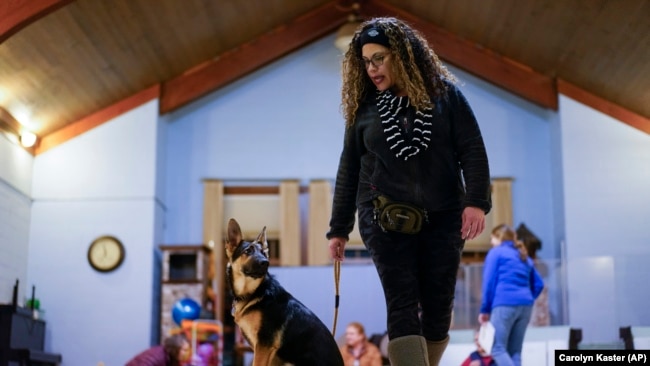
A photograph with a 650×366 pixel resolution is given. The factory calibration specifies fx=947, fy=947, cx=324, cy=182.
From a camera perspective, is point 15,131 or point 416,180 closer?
point 416,180

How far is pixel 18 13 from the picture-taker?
832cm

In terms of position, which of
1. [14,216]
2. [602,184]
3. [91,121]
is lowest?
[14,216]

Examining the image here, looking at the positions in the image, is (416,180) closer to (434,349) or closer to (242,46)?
(434,349)

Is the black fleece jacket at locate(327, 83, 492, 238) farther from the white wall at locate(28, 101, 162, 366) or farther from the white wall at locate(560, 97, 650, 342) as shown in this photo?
the white wall at locate(28, 101, 162, 366)

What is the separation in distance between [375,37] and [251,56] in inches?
364

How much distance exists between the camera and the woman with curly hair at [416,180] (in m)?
2.98

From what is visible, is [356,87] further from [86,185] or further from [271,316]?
[86,185]

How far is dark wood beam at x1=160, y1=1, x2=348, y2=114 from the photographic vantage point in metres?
12.1

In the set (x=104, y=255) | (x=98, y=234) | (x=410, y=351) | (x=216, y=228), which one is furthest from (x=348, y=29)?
(x=410, y=351)

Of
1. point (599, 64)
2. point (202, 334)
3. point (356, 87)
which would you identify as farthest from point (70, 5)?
point (356, 87)

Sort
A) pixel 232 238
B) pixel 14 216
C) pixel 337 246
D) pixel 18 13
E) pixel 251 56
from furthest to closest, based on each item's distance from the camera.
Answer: pixel 251 56
pixel 14 216
pixel 18 13
pixel 232 238
pixel 337 246

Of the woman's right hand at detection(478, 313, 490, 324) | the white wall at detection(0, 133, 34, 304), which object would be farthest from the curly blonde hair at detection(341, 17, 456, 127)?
the white wall at detection(0, 133, 34, 304)

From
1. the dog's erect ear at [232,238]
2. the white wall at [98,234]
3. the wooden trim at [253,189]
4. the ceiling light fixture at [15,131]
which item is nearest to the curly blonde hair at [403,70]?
the dog's erect ear at [232,238]

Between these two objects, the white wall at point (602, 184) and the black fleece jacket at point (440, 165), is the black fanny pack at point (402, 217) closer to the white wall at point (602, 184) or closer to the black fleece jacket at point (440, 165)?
the black fleece jacket at point (440, 165)
